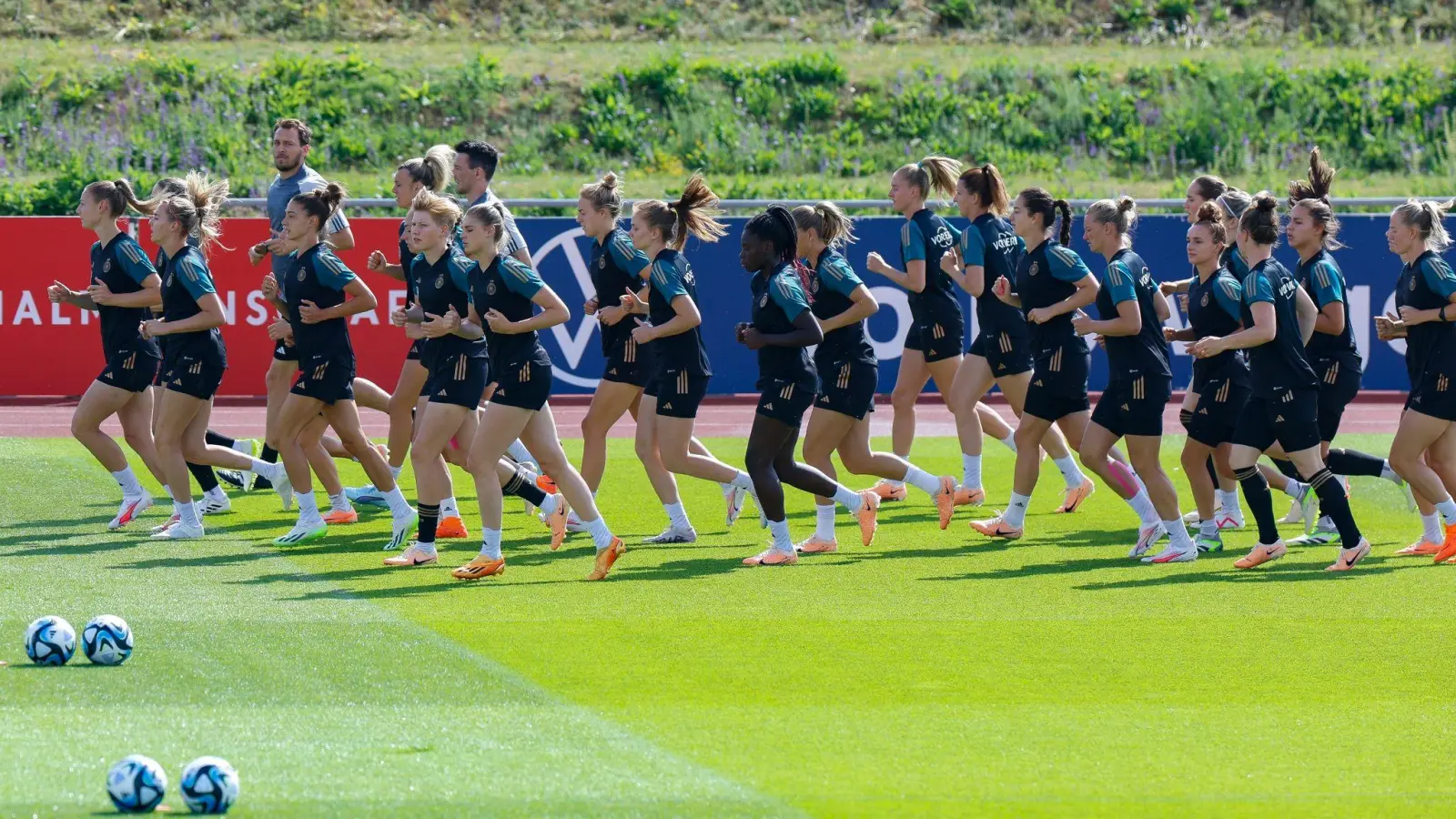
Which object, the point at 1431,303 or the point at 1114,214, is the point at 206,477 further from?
the point at 1431,303

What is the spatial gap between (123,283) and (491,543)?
Answer: 3.43 metres

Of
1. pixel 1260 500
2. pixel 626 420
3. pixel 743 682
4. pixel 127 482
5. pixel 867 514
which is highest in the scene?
pixel 743 682

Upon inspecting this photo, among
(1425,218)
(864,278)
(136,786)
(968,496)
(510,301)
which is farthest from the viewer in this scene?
(864,278)

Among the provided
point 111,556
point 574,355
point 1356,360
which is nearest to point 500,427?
point 111,556

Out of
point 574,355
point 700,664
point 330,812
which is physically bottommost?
point 574,355

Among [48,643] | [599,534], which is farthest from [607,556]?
[48,643]

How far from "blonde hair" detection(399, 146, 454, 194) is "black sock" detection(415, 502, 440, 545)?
2.59m

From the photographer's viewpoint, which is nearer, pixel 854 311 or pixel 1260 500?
pixel 1260 500

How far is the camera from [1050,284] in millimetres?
11000

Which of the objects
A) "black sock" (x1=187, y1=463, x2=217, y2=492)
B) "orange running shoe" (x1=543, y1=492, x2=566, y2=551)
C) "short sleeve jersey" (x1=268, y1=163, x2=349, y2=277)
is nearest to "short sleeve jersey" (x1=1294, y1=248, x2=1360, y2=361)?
"orange running shoe" (x1=543, y1=492, x2=566, y2=551)

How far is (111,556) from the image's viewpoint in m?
10.4

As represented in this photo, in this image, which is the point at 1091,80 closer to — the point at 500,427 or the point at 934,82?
the point at 934,82

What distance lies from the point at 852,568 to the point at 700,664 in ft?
9.00

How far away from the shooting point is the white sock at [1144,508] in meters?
10.8
